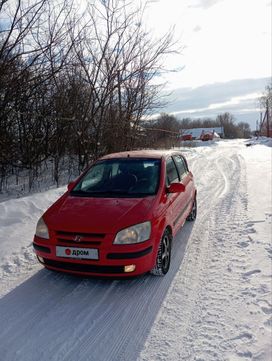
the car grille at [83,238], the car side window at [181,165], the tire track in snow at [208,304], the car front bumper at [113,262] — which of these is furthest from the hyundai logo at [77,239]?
the car side window at [181,165]

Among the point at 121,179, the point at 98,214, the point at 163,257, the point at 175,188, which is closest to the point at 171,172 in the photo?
the point at 175,188

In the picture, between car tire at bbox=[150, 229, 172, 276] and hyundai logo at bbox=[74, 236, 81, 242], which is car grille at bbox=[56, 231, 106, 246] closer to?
hyundai logo at bbox=[74, 236, 81, 242]

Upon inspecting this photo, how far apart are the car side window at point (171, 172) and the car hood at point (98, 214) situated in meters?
0.75

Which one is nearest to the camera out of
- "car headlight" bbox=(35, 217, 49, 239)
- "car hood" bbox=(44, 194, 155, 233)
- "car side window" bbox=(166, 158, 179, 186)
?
"car hood" bbox=(44, 194, 155, 233)

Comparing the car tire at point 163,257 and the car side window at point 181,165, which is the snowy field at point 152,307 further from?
the car side window at point 181,165

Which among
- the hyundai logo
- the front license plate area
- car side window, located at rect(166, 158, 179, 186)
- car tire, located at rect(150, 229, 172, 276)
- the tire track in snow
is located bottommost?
the tire track in snow

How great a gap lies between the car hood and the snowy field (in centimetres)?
77

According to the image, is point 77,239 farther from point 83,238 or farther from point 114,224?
point 114,224

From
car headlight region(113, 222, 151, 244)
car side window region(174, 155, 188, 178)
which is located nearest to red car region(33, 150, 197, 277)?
car headlight region(113, 222, 151, 244)

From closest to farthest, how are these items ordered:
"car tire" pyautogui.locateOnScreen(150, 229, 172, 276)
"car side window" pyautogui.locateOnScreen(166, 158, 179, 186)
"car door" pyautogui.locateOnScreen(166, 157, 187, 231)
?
"car tire" pyautogui.locateOnScreen(150, 229, 172, 276) → "car door" pyautogui.locateOnScreen(166, 157, 187, 231) → "car side window" pyautogui.locateOnScreen(166, 158, 179, 186)

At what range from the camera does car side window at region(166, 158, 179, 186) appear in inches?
187

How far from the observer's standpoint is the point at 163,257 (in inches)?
157

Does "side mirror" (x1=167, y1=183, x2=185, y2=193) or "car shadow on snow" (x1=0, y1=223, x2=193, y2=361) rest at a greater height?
"side mirror" (x1=167, y1=183, x2=185, y2=193)

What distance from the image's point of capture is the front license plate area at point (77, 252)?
134 inches
